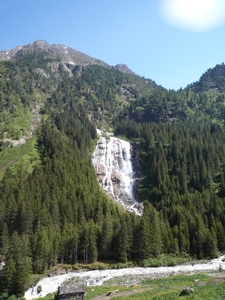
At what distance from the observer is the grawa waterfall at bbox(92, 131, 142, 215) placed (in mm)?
141500

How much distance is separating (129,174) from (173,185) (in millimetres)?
32573

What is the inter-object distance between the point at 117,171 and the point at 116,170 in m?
0.99

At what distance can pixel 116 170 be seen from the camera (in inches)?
6319

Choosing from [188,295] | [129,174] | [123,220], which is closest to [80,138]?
[129,174]

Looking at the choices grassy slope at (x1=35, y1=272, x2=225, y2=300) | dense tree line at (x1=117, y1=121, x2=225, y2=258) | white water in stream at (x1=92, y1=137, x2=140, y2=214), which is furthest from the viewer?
white water in stream at (x1=92, y1=137, x2=140, y2=214)

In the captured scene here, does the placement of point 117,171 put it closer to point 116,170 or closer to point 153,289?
point 116,170

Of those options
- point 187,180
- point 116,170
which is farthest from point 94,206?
point 116,170

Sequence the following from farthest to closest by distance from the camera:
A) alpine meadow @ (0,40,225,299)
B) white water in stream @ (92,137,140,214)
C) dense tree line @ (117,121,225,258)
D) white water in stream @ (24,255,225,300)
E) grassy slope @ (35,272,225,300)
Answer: white water in stream @ (92,137,140,214)
dense tree line @ (117,121,225,258)
alpine meadow @ (0,40,225,299)
white water in stream @ (24,255,225,300)
grassy slope @ (35,272,225,300)

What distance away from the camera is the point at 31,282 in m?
60.2

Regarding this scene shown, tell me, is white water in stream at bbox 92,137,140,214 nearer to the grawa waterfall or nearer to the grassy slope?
the grawa waterfall

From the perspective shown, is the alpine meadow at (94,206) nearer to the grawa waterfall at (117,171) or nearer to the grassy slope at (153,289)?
the grawa waterfall at (117,171)

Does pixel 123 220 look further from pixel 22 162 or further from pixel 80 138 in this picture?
pixel 80 138

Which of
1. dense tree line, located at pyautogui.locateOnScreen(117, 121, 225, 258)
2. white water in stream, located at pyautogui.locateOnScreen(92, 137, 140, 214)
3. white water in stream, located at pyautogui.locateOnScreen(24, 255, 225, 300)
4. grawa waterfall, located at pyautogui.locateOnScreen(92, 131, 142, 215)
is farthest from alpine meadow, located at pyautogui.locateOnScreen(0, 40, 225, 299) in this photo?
white water in stream, located at pyautogui.locateOnScreen(92, 137, 140, 214)

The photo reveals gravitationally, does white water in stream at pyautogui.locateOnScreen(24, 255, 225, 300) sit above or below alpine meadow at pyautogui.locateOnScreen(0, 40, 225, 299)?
below
